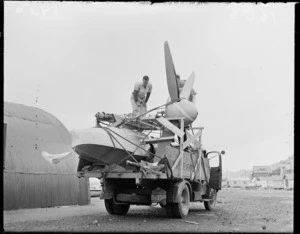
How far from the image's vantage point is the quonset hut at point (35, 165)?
1467 cm

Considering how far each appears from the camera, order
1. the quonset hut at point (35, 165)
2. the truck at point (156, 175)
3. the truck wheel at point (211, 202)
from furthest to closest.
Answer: the truck wheel at point (211, 202), the quonset hut at point (35, 165), the truck at point (156, 175)

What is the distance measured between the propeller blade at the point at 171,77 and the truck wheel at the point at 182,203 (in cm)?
283

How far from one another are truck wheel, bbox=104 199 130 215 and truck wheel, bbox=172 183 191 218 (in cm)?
202

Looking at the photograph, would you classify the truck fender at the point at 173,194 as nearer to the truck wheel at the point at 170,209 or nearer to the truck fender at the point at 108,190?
the truck wheel at the point at 170,209

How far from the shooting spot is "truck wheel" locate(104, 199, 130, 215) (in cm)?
1239

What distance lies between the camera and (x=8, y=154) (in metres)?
14.8

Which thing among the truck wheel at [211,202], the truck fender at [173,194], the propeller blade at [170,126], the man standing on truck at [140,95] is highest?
the man standing on truck at [140,95]

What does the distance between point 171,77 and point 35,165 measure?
274 inches

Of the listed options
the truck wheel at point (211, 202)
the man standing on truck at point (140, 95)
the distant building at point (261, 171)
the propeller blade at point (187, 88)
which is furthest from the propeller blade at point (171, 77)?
the distant building at point (261, 171)

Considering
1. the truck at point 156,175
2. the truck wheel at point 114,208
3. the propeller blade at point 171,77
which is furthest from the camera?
the truck wheel at point 114,208

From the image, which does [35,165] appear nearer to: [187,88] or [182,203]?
[182,203]

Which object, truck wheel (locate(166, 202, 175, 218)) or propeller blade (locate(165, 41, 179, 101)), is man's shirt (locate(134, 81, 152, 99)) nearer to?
propeller blade (locate(165, 41, 179, 101))

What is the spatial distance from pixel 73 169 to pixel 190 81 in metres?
7.58

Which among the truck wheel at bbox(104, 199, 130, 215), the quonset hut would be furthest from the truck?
the quonset hut
